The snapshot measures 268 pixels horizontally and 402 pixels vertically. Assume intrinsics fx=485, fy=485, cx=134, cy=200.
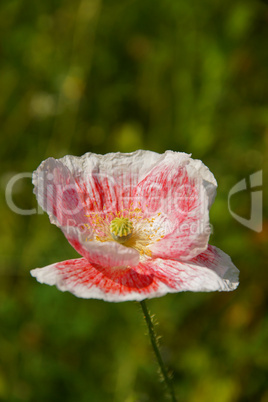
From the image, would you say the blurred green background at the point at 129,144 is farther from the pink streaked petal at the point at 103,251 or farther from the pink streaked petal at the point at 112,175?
the pink streaked petal at the point at 103,251

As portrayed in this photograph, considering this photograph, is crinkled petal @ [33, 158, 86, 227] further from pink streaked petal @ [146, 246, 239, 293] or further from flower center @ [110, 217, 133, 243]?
pink streaked petal @ [146, 246, 239, 293]

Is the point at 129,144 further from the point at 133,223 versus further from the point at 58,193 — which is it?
the point at 58,193

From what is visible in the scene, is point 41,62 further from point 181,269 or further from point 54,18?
point 181,269

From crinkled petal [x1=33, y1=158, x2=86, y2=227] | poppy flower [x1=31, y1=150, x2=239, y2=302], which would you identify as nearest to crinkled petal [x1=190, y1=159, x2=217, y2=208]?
poppy flower [x1=31, y1=150, x2=239, y2=302]

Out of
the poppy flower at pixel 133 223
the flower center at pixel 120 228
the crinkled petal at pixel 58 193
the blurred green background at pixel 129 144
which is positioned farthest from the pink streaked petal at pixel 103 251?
the blurred green background at pixel 129 144

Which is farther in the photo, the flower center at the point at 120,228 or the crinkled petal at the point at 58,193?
the flower center at the point at 120,228

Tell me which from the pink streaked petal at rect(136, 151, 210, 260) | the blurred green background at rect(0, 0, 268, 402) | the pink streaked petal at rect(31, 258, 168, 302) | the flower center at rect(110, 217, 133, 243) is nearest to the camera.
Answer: the pink streaked petal at rect(31, 258, 168, 302)

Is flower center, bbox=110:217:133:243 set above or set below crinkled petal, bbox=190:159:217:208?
below
